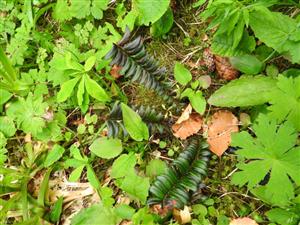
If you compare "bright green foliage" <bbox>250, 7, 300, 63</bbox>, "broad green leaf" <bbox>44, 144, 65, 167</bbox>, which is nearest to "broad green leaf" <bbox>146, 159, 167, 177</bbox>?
"broad green leaf" <bbox>44, 144, 65, 167</bbox>

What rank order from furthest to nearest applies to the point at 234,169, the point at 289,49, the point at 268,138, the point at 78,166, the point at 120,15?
the point at 120,15
the point at 78,166
the point at 234,169
the point at 289,49
the point at 268,138

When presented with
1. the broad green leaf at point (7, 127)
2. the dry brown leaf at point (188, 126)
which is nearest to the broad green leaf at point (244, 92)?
the dry brown leaf at point (188, 126)

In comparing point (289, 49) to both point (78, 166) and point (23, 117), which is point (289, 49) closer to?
point (78, 166)

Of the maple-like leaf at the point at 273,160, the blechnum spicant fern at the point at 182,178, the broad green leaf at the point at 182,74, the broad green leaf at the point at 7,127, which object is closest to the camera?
the maple-like leaf at the point at 273,160

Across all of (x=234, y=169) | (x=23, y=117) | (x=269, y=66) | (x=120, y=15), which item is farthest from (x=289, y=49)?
(x=23, y=117)

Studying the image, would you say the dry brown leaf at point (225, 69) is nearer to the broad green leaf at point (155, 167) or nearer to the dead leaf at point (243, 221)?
the broad green leaf at point (155, 167)

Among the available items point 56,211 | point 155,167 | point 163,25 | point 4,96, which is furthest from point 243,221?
point 4,96
